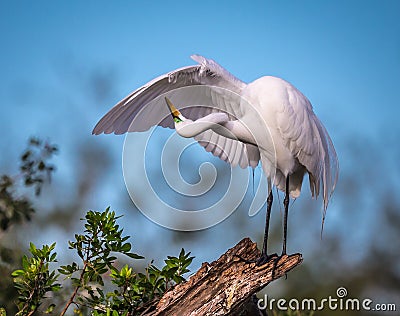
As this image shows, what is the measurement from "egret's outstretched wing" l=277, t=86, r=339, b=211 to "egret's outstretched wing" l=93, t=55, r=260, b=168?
1.53 feet

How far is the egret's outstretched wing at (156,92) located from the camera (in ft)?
15.4

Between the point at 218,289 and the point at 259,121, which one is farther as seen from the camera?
the point at 259,121

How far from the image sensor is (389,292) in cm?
1355

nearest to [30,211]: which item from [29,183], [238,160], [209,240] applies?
[29,183]

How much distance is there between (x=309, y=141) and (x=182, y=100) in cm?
112

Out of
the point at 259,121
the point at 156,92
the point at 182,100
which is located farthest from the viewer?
the point at 182,100

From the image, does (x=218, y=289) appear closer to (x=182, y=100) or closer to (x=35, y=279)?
(x=35, y=279)

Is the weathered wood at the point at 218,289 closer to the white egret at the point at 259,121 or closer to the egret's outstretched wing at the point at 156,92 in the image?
the white egret at the point at 259,121

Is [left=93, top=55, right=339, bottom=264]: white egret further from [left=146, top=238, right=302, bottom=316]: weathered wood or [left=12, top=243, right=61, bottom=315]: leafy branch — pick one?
[left=12, top=243, right=61, bottom=315]: leafy branch

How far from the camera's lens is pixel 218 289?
368cm

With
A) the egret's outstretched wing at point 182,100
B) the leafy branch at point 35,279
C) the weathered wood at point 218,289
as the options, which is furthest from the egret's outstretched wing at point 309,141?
the leafy branch at point 35,279

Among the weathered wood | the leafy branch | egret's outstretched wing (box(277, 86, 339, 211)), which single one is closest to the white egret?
egret's outstretched wing (box(277, 86, 339, 211))

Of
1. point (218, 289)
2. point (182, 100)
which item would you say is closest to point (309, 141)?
point (182, 100)

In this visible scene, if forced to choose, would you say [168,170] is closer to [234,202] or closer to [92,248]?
[234,202]
